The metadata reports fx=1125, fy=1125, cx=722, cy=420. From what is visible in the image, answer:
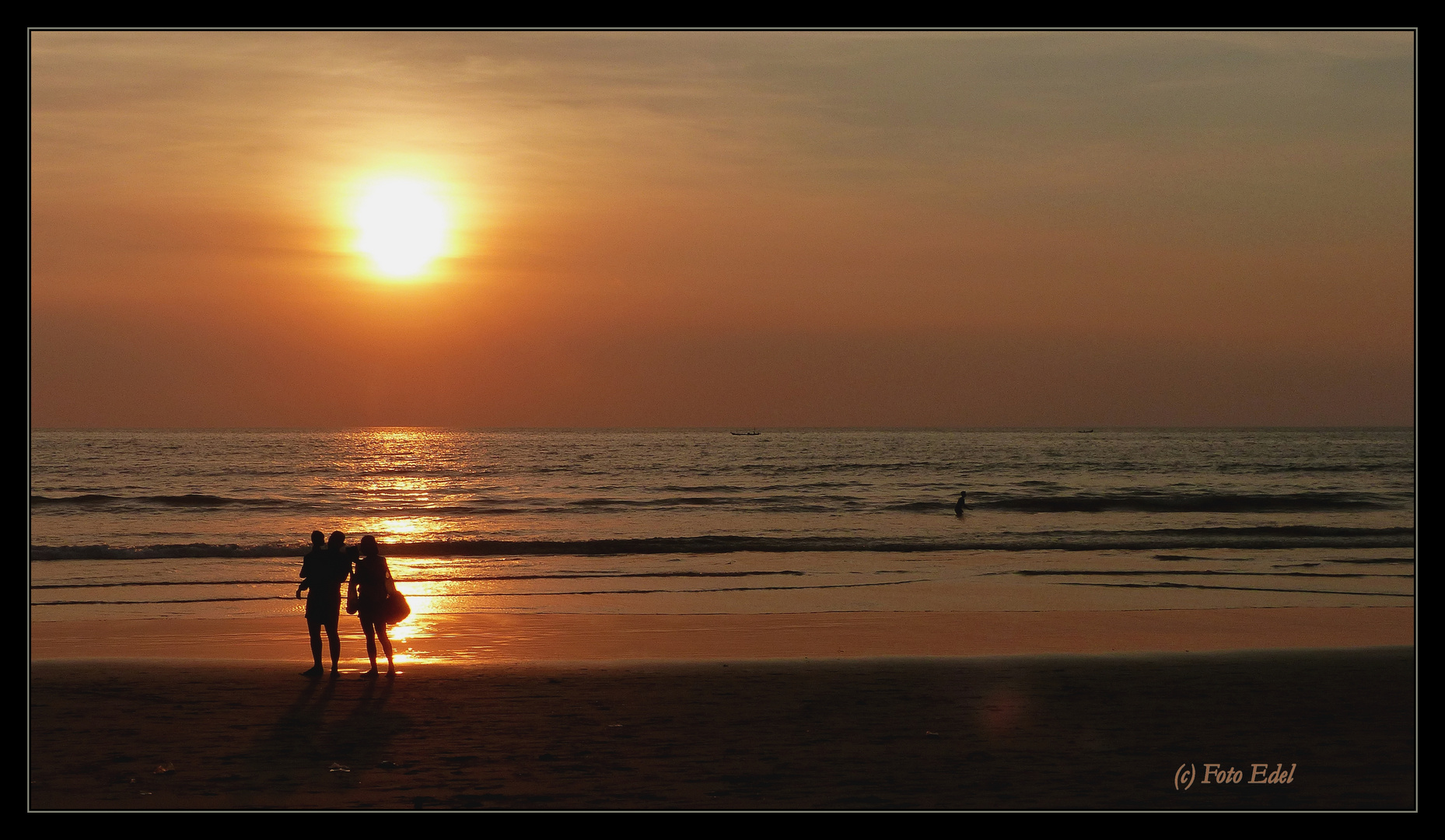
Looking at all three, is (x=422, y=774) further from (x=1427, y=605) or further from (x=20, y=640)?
(x=1427, y=605)

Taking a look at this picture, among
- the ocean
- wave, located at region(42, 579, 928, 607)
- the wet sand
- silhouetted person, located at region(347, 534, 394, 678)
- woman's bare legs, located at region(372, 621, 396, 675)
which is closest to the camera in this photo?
silhouetted person, located at region(347, 534, 394, 678)

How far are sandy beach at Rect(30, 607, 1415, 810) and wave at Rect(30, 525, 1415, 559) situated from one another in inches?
469

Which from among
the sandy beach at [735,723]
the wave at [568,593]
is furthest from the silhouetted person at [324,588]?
the wave at [568,593]

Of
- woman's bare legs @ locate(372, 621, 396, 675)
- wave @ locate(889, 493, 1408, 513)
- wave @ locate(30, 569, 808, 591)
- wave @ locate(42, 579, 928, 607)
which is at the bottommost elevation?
woman's bare legs @ locate(372, 621, 396, 675)

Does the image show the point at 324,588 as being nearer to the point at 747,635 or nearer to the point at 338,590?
the point at 338,590

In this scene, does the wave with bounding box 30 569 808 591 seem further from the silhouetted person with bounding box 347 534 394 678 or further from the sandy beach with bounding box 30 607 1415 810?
the silhouetted person with bounding box 347 534 394 678

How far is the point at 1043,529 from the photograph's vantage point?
35.4 metres

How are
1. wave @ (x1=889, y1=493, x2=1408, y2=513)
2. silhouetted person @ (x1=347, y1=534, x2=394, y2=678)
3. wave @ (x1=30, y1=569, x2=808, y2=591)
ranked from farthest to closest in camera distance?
wave @ (x1=889, y1=493, x2=1408, y2=513), wave @ (x1=30, y1=569, x2=808, y2=591), silhouetted person @ (x1=347, y1=534, x2=394, y2=678)

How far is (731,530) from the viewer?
34969 millimetres

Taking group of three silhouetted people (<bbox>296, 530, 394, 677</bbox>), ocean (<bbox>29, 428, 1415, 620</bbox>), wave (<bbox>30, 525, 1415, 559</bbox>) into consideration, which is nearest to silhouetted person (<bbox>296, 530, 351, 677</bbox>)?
group of three silhouetted people (<bbox>296, 530, 394, 677</bbox>)

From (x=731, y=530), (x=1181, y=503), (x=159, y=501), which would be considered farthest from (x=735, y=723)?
(x=159, y=501)

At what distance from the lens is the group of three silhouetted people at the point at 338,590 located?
11.5 meters

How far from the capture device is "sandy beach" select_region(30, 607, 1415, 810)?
7816 mm

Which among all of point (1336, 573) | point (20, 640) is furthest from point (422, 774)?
point (1336, 573)
